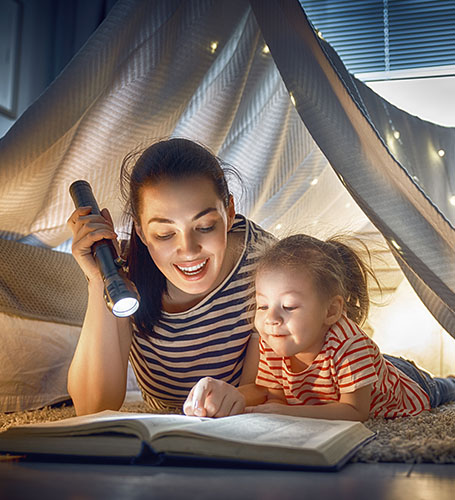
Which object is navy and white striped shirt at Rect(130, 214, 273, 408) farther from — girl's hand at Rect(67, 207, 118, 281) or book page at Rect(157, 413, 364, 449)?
book page at Rect(157, 413, 364, 449)

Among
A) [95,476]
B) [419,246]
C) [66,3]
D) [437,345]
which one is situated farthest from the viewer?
[66,3]

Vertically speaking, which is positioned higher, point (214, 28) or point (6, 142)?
point (214, 28)

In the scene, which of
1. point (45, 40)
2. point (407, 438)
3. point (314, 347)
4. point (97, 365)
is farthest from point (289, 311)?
point (45, 40)

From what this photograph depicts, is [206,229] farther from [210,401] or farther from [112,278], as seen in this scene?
[210,401]

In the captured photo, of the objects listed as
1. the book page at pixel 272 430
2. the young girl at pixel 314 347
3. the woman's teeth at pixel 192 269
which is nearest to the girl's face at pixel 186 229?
the woman's teeth at pixel 192 269

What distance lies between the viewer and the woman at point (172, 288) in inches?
47.9

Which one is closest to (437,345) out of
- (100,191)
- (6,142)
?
(100,191)

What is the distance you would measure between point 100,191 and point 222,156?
47 centimetres

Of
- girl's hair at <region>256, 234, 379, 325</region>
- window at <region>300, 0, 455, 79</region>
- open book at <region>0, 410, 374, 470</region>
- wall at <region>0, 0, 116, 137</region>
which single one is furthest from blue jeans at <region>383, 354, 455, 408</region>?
wall at <region>0, 0, 116, 137</region>

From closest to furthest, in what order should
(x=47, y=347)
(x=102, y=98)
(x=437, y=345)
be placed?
1. (x=102, y=98)
2. (x=47, y=347)
3. (x=437, y=345)

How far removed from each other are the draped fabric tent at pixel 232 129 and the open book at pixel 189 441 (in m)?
0.53

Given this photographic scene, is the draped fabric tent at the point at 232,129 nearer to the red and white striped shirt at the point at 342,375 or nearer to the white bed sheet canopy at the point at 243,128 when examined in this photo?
the white bed sheet canopy at the point at 243,128

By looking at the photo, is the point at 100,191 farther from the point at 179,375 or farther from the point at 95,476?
the point at 95,476

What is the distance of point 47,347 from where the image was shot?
1.64 meters
